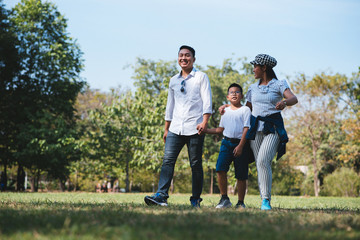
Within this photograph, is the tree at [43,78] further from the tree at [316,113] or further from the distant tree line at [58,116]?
the tree at [316,113]

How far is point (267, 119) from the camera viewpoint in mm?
5266

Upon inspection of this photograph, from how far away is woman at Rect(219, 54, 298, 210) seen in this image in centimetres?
519

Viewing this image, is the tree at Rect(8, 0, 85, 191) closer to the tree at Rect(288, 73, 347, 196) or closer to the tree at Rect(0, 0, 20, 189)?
the tree at Rect(0, 0, 20, 189)

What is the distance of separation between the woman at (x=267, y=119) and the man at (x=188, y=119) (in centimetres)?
74

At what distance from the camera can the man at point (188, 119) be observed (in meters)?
5.79

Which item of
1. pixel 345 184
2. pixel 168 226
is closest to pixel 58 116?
pixel 345 184

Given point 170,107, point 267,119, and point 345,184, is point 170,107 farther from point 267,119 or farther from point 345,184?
point 345,184

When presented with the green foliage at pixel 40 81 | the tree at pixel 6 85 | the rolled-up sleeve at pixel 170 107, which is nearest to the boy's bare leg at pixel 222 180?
the rolled-up sleeve at pixel 170 107

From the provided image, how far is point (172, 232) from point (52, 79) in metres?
24.0

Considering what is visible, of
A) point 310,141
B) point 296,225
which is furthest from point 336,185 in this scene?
point 296,225

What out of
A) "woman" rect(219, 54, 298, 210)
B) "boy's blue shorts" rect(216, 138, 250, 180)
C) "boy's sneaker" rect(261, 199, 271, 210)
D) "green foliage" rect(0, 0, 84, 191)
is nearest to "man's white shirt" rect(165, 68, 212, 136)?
"boy's blue shorts" rect(216, 138, 250, 180)

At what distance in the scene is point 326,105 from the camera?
32906mm

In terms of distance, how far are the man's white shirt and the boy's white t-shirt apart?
1.52 feet

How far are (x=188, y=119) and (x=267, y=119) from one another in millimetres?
1204
